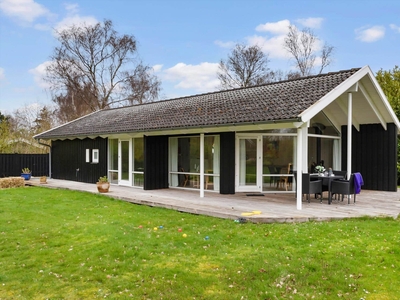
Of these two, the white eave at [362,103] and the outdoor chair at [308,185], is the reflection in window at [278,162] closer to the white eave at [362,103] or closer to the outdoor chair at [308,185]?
the white eave at [362,103]

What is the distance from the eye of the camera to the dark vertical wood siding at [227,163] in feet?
35.7

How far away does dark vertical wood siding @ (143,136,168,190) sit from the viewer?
40.0ft

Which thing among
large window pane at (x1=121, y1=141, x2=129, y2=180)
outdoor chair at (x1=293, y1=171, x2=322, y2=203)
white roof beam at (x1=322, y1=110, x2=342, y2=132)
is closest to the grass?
outdoor chair at (x1=293, y1=171, x2=322, y2=203)

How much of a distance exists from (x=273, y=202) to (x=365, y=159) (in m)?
5.21

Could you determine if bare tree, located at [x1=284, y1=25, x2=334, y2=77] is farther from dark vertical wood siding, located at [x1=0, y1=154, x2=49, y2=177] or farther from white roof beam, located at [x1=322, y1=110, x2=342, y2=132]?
dark vertical wood siding, located at [x1=0, y1=154, x2=49, y2=177]

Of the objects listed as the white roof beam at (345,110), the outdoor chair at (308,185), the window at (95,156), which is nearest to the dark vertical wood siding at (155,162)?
the window at (95,156)

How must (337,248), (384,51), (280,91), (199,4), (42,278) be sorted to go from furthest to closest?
(384,51) → (199,4) → (280,91) → (337,248) → (42,278)

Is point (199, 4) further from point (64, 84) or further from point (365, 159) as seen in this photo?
point (64, 84)

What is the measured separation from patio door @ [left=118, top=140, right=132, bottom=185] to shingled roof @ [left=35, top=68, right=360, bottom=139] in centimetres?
78

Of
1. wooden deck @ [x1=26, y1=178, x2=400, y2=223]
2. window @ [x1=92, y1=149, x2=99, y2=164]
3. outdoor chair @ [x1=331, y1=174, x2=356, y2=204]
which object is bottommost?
wooden deck @ [x1=26, y1=178, x2=400, y2=223]

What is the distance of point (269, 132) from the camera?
11078 millimetres

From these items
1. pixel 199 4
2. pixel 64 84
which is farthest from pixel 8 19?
pixel 64 84

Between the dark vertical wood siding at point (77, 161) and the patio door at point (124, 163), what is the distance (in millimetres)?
965

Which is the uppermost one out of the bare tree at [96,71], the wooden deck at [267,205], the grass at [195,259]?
the bare tree at [96,71]
